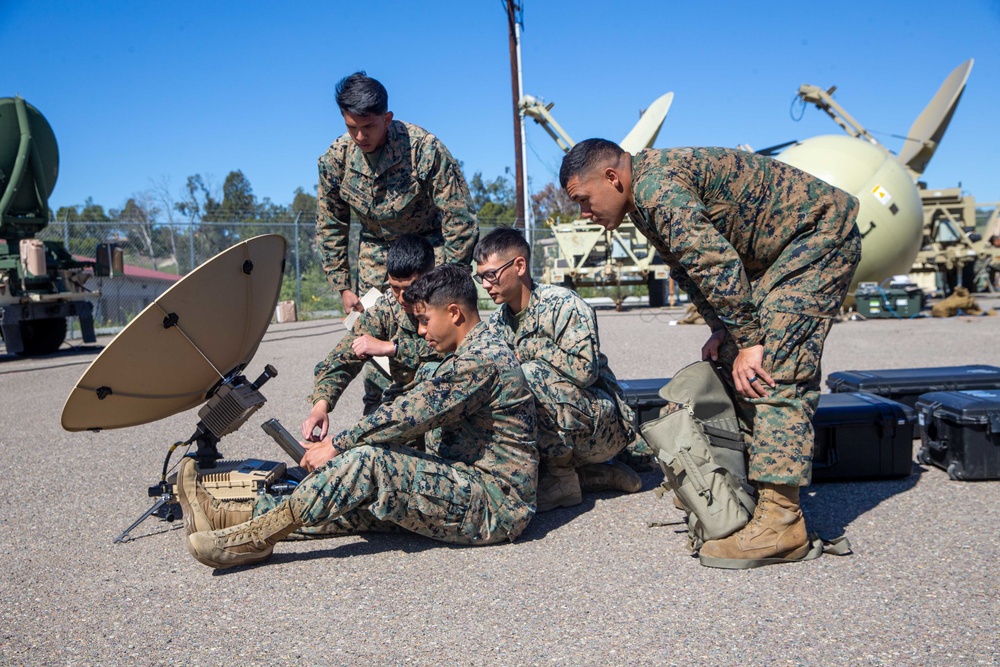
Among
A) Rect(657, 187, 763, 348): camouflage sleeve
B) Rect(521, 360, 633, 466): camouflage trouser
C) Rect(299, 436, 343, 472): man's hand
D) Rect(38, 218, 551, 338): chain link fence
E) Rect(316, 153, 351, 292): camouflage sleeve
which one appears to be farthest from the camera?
Rect(38, 218, 551, 338): chain link fence

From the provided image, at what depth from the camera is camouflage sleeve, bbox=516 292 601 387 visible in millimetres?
4207

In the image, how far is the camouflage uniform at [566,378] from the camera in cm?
416

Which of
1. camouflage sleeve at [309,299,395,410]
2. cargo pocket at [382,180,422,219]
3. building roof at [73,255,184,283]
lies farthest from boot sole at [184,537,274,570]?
building roof at [73,255,184,283]

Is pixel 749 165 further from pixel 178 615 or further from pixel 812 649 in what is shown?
pixel 178 615

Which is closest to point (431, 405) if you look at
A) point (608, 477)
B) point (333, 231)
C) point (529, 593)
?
point (529, 593)

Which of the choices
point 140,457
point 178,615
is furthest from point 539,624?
point 140,457

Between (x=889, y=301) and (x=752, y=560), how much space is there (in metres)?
13.3

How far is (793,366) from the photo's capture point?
11.2 ft

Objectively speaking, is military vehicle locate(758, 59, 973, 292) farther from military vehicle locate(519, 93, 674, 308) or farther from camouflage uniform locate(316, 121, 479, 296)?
camouflage uniform locate(316, 121, 479, 296)

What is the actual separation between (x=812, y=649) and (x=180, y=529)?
2884mm

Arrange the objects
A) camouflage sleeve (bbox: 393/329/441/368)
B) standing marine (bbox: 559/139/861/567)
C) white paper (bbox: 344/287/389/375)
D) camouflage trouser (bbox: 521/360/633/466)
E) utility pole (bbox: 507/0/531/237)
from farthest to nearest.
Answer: utility pole (bbox: 507/0/531/237), white paper (bbox: 344/287/389/375), camouflage sleeve (bbox: 393/329/441/368), camouflage trouser (bbox: 521/360/633/466), standing marine (bbox: 559/139/861/567)

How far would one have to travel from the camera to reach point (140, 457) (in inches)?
227

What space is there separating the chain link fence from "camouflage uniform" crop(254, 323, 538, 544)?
1414cm

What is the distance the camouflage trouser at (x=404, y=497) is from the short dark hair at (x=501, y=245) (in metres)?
1.17
